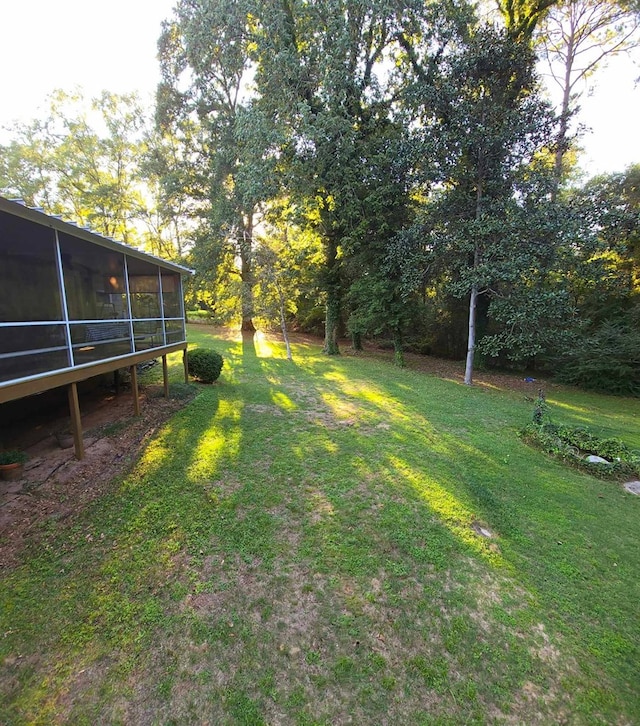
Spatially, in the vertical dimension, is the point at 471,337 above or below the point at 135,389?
above

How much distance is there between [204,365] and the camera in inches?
389

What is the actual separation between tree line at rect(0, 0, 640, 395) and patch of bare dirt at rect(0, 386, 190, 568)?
8.99 metres

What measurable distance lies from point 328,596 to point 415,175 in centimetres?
1295

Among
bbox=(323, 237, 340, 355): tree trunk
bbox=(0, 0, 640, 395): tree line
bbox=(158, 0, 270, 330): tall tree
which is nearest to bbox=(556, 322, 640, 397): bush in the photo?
bbox=(0, 0, 640, 395): tree line

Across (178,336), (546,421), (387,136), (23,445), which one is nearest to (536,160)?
(387,136)

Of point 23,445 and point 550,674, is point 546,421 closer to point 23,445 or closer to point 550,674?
point 550,674

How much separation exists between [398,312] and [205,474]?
1138 cm

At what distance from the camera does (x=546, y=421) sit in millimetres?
7602

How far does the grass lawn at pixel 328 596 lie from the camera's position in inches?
89.8

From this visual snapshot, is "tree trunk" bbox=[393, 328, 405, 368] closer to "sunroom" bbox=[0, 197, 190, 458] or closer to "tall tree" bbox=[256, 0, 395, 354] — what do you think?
"tall tree" bbox=[256, 0, 395, 354]

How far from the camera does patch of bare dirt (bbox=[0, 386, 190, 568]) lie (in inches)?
152

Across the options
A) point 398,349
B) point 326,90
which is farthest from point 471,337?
point 326,90

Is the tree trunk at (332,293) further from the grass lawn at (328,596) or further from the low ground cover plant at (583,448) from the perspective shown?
the grass lawn at (328,596)

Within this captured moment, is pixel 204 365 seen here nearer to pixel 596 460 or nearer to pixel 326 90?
pixel 596 460
